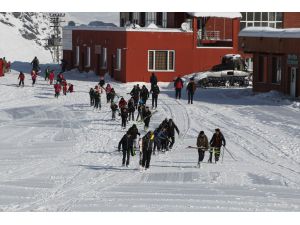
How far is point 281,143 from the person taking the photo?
103 feet

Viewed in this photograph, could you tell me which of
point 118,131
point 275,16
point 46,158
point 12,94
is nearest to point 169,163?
point 46,158

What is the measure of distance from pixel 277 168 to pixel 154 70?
29.2 meters

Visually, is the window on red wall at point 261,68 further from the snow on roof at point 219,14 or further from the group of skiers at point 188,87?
the snow on roof at point 219,14

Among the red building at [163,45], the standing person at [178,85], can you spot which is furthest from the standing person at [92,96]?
the red building at [163,45]

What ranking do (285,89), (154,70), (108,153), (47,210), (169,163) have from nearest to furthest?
1. (47,210)
2. (169,163)
3. (108,153)
4. (285,89)
5. (154,70)

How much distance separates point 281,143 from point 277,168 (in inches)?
191

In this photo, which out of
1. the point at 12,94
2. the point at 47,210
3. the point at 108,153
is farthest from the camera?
the point at 12,94

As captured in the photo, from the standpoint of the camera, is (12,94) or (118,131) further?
(12,94)

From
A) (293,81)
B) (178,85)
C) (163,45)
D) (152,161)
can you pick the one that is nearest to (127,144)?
(152,161)

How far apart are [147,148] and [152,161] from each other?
7.54ft

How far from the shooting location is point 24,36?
12525cm

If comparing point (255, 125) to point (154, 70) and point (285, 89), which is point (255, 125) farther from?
point (154, 70)

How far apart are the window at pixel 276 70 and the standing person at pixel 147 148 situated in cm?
2274

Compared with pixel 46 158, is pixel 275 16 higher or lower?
higher
